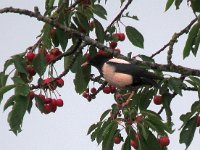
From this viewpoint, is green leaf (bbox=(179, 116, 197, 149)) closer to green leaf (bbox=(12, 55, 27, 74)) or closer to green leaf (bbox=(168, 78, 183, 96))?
green leaf (bbox=(168, 78, 183, 96))

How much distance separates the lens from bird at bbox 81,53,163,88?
218 inches

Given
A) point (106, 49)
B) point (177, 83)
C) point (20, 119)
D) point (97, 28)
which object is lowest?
point (20, 119)

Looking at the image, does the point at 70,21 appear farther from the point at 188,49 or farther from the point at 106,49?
the point at 188,49

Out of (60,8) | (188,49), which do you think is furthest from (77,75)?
(188,49)

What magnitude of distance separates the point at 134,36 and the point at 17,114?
188 centimetres

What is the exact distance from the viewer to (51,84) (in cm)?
459

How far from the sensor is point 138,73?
5.67 metres

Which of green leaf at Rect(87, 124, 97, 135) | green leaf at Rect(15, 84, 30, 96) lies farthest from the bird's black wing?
green leaf at Rect(15, 84, 30, 96)

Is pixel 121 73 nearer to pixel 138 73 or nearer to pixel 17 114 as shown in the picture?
pixel 138 73

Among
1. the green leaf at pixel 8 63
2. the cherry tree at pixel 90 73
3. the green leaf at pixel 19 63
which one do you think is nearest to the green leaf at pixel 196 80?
the cherry tree at pixel 90 73

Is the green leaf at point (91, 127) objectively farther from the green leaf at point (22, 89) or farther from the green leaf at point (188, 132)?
the green leaf at point (22, 89)

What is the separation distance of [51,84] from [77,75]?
2.91ft

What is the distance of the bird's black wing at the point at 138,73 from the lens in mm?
5491

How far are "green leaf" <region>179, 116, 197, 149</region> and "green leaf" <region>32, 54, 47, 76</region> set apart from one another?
1482 millimetres
